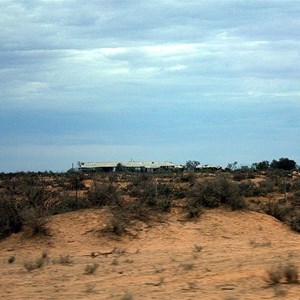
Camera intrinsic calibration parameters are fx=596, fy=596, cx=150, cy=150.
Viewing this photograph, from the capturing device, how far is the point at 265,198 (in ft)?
120

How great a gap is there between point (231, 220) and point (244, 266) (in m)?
13.1

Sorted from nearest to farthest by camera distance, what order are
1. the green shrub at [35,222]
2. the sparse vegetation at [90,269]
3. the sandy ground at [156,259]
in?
1. the sandy ground at [156,259]
2. the sparse vegetation at [90,269]
3. the green shrub at [35,222]

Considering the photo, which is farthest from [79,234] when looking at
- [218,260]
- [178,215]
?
[218,260]

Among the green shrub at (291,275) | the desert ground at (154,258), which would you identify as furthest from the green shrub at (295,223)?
the green shrub at (291,275)

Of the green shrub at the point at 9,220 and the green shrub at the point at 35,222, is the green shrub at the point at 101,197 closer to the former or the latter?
the green shrub at the point at 9,220

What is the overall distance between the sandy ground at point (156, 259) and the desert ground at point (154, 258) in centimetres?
2

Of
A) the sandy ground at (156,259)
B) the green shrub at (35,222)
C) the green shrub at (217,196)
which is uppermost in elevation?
the green shrub at (217,196)

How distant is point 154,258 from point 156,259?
335 mm

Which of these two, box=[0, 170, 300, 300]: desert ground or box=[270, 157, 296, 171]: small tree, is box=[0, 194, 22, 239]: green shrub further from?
box=[270, 157, 296, 171]: small tree

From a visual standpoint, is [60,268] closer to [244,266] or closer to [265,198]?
[244,266]

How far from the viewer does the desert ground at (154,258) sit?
12539 millimetres

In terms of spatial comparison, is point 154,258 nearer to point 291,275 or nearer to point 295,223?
point 291,275

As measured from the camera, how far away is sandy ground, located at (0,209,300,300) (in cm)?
1251

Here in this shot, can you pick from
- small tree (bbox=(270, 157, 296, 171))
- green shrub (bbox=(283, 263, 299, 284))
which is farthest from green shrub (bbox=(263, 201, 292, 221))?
small tree (bbox=(270, 157, 296, 171))
